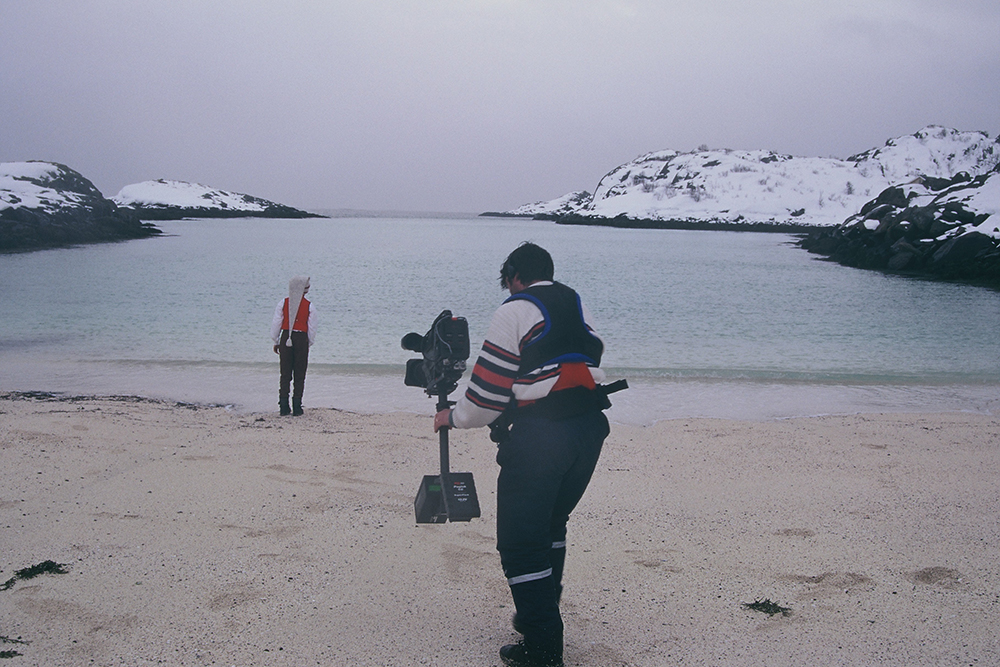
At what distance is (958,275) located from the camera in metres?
38.7

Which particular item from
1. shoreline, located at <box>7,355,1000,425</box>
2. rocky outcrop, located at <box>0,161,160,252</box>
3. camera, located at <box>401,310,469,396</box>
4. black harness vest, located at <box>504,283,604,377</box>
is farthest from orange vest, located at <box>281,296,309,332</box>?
rocky outcrop, located at <box>0,161,160,252</box>

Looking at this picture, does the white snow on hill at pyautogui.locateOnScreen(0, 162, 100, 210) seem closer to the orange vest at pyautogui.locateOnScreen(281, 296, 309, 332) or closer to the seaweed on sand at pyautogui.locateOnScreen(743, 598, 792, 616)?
the orange vest at pyautogui.locateOnScreen(281, 296, 309, 332)

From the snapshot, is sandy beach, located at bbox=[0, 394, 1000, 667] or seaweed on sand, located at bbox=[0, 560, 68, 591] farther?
seaweed on sand, located at bbox=[0, 560, 68, 591]

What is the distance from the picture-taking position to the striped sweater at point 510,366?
126 inches

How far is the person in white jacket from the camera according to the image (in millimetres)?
9141

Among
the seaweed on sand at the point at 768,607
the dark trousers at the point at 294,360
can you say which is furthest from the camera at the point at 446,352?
the dark trousers at the point at 294,360

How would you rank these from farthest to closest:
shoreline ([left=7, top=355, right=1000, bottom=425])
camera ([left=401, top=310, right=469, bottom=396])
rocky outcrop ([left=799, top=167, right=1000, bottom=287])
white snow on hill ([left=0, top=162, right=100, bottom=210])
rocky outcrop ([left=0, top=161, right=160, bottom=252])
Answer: white snow on hill ([left=0, top=162, right=100, bottom=210]), rocky outcrop ([left=0, top=161, right=160, bottom=252]), rocky outcrop ([left=799, top=167, right=1000, bottom=287]), shoreline ([left=7, top=355, right=1000, bottom=425]), camera ([left=401, top=310, right=469, bottom=396])

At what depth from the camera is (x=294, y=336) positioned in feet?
30.3

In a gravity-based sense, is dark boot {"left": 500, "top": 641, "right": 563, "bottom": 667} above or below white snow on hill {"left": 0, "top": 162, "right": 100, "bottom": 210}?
below

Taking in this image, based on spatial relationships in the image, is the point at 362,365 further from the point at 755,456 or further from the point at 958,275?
the point at 958,275

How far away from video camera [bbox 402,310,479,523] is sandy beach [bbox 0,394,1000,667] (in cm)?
63

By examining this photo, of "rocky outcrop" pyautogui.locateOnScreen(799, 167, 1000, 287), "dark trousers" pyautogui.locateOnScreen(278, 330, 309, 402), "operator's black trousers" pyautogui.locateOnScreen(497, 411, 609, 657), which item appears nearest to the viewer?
"operator's black trousers" pyautogui.locateOnScreen(497, 411, 609, 657)

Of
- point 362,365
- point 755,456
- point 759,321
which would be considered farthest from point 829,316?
point 755,456

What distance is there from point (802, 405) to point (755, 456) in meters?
4.27
